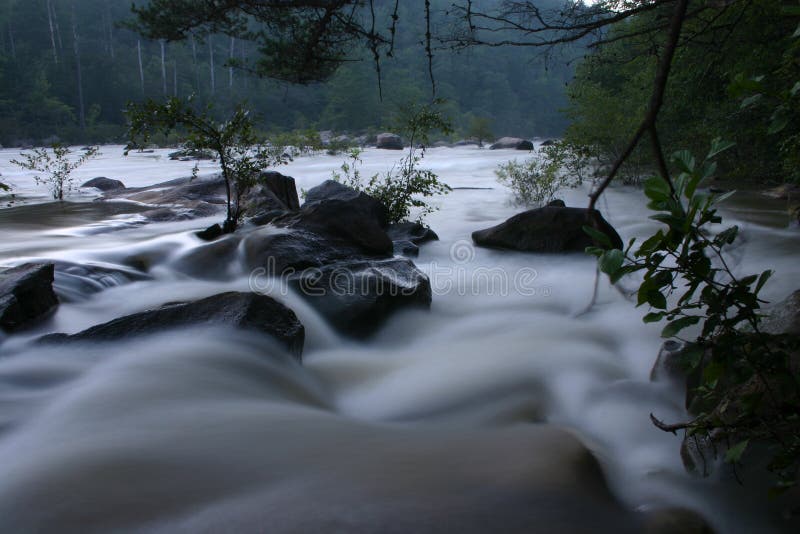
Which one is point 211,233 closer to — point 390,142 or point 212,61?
point 390,142

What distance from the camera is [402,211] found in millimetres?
7926

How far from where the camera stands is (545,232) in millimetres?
6637

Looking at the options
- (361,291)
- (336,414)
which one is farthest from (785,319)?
(361,291)

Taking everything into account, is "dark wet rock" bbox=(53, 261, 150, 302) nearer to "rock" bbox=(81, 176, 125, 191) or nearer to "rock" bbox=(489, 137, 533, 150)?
"rock" bbox=(81, 176, 125, 191)

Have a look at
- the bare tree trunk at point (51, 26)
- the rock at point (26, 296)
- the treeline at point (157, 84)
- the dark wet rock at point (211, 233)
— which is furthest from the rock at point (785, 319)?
the bare tree trunk at point (51, 26)

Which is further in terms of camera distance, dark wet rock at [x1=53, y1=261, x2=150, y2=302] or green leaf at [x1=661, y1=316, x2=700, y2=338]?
dark wet rock at [x1=53, y1=261, x2=150, y2=302]

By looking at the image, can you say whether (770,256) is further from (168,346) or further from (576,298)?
(168,346)

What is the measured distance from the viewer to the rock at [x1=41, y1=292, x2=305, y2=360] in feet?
11.4

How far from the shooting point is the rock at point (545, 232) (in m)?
6.49

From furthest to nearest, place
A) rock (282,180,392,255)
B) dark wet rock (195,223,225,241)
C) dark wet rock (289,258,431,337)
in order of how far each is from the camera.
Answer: dark wet rock (195,223,225,241) < rock (282,180,392,255) < dark wet rock (289,258,431,337)

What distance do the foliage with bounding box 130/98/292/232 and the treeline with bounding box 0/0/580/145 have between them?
114ft

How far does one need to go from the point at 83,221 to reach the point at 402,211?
183 inches

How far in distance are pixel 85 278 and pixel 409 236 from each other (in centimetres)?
387

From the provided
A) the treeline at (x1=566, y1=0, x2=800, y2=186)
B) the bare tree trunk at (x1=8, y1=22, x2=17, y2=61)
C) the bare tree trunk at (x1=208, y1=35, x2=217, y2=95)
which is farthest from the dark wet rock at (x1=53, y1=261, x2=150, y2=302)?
the bare tree trunk at (x1=208, y1=35, x2=217, y2=95)
